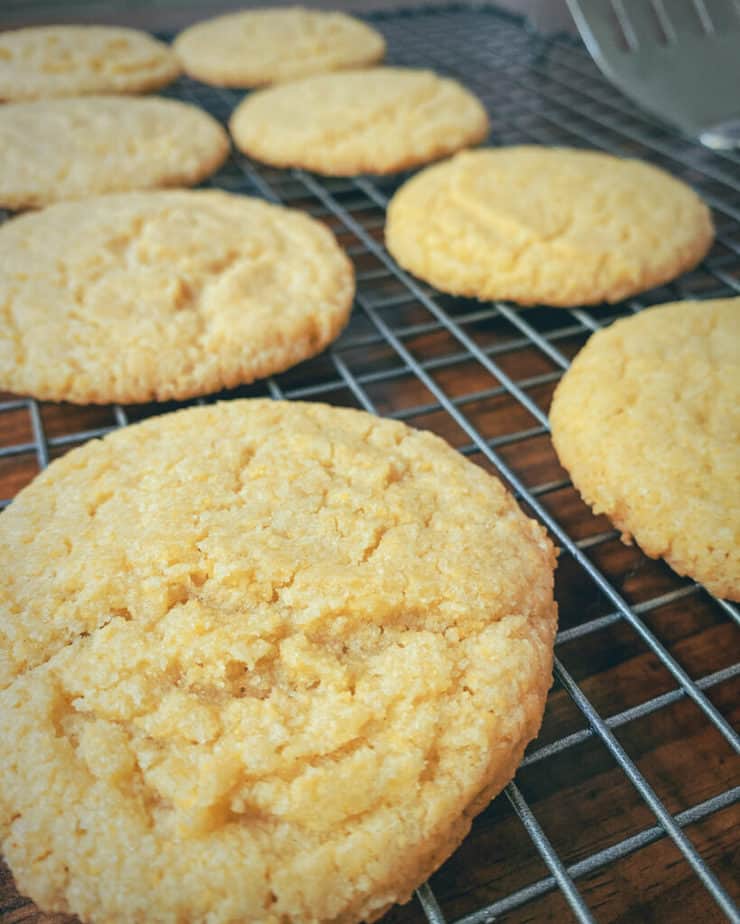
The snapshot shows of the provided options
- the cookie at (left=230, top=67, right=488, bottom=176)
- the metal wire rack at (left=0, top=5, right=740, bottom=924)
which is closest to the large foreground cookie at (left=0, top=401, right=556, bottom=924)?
the metal wire rack at (left=0, top=5, right=740, bottom=924)

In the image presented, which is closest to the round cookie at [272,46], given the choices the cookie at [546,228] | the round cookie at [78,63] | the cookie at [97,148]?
the round cookie at [78,63]

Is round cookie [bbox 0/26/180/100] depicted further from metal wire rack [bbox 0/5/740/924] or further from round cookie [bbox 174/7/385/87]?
metal wire rack [bbox 0/5/740/924]

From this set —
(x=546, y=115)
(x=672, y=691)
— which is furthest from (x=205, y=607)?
(x=546, y=115)

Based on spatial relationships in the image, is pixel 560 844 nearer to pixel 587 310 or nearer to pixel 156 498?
pixel 156 498

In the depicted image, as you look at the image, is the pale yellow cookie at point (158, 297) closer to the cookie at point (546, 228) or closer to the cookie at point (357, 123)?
the cookie at point (546, 228)

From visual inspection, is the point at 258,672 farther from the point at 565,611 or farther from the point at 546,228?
the point at 546,228

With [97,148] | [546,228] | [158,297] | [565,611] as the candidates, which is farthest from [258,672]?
[97,148]
